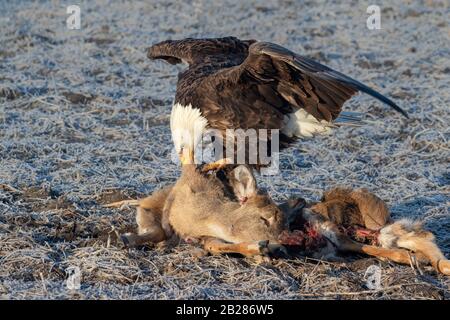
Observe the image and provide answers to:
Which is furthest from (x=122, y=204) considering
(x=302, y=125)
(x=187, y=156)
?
(x=302, y=125)

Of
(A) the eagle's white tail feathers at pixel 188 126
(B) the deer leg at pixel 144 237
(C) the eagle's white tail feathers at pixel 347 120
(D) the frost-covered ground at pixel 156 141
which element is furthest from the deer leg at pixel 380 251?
(C) the eagle's white tail feathers at pixel 347 120

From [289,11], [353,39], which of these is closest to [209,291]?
[353,39]

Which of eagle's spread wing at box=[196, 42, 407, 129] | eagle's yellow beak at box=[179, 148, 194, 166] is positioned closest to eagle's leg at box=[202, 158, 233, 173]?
eagle's yellow beak at box=[179, 148, 194, 166]

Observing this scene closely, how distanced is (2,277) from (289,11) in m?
8.27

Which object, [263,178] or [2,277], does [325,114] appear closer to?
[263,178]

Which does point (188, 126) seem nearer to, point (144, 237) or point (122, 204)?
point (122, 204)

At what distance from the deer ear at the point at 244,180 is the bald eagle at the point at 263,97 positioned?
393 mm

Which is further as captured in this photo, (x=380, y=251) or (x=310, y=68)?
(x=310, y=68)

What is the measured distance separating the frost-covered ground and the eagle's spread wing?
2.07ft

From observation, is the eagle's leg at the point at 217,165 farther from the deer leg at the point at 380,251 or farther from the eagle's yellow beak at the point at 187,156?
the deer leg at the point at 380,251

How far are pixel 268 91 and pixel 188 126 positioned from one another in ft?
1.85

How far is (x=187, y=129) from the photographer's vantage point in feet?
17.7

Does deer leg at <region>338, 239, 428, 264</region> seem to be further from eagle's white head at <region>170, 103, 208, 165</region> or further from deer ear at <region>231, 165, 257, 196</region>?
eagle's white head at <region>170, 103, 208, 165</region>

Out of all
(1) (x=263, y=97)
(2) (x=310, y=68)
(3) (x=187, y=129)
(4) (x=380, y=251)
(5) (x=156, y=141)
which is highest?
(2) (x=310, y=68)
